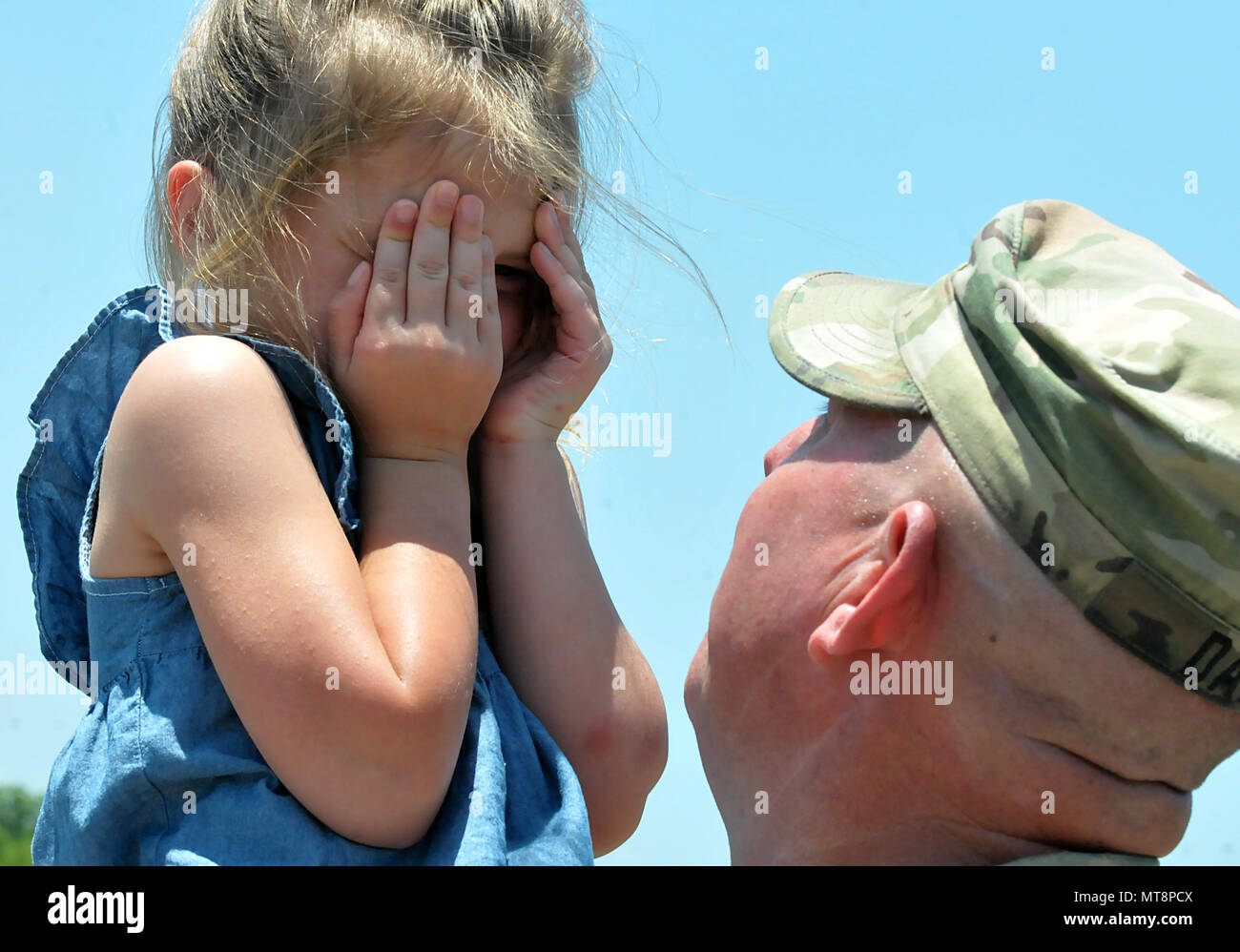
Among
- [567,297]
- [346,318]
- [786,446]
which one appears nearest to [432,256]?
[346,318]

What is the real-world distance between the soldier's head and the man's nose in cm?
7

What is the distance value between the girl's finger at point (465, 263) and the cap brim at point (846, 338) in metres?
0.61

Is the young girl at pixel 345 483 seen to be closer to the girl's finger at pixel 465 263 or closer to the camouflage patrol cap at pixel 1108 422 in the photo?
the girl's finger at pixel 465 263

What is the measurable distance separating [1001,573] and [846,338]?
57cm

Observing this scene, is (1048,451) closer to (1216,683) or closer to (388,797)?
(1216,683)

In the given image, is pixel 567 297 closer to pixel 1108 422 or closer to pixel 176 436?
pixel 176 436

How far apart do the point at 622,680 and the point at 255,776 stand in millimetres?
796

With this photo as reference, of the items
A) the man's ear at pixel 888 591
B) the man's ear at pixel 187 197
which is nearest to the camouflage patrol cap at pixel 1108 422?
the man's ear at pixel 888 591

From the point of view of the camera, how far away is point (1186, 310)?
2.10m

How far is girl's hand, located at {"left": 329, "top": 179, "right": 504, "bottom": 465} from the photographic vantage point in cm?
258

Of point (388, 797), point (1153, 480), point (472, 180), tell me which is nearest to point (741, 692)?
point (388, 797)

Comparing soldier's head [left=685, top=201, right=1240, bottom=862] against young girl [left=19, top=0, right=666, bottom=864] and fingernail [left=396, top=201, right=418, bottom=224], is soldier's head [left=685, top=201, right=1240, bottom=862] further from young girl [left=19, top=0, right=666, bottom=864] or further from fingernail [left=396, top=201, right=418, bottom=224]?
fingernail [left=396, top=201, right=418, bottom=224]

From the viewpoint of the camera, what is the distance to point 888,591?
2184 mm
